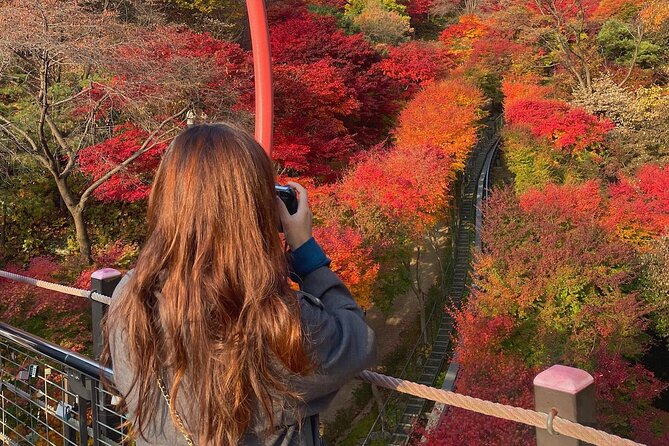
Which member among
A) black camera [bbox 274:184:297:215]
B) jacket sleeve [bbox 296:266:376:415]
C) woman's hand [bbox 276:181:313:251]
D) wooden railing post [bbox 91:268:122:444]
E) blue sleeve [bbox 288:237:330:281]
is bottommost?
wooden railing post [bbox 91:268:122:444]

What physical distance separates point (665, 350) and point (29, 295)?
12.5 metres

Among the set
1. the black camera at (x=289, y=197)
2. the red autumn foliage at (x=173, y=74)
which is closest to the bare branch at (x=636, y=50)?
the red autumn foliage at (x=173, y=74)

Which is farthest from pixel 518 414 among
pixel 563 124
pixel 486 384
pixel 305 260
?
pixel 563 124

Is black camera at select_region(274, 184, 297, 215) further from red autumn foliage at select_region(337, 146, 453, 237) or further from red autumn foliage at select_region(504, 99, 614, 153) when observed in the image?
red autumn foliage at select_region(504, 99, 614, 153)

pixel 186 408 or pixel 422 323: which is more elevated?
pixel 186 408

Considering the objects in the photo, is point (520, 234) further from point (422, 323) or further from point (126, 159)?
point (126, 159)

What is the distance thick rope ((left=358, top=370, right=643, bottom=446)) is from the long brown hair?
0.50 metres

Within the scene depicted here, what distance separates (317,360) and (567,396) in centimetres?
57

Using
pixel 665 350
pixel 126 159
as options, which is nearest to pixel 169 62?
pixel 126 159

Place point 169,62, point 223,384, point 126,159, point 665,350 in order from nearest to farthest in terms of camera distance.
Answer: point 223,384, point 169,62, point 126,159, point 665,350

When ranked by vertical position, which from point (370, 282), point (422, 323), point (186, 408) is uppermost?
point (186, 408)

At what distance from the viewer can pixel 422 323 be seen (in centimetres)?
1409

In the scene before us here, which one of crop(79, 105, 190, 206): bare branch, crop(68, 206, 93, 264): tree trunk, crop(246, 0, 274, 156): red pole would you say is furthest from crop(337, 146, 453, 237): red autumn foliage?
crop(246, 0, 274, 156): red pole

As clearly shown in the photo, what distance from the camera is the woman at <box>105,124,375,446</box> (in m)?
1.12
